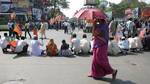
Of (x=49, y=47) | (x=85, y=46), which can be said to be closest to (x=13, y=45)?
(x=49, y=47)

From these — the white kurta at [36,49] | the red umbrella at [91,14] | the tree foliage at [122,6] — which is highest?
the tree foliage at [122,6]

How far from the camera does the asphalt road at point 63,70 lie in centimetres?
1127

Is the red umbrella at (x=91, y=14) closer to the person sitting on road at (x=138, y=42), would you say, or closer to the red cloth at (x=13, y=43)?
the red cloth at (x=13, y=43)

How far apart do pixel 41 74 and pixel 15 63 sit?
2975mm

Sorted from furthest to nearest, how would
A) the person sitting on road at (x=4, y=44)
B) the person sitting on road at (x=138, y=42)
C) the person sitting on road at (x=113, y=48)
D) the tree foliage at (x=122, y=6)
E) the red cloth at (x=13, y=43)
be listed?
the tree foliage at (x=122, y=6) < the person sitting on road at (x=138, y=42) < the person sitting on road at (x=4, y=44) < the red cloth at (x=13, y=43) < the person sitting on road at (x=113, y=48)

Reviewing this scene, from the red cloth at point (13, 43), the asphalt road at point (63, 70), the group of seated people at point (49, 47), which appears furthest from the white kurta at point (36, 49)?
the red cloth at point (13, 43)

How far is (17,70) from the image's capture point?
1312 cm

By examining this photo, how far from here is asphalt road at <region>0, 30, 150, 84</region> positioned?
11.3m

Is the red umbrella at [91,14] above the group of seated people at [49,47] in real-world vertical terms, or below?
above

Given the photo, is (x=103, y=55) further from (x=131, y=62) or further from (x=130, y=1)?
(x=130, y=1)

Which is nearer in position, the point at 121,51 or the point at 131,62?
the point at 131,62

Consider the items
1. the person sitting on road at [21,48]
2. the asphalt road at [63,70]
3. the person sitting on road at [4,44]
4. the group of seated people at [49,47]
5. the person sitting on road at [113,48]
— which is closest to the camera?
the asphalt road at [63,70]

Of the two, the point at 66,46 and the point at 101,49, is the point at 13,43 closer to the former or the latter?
the point at 66,46

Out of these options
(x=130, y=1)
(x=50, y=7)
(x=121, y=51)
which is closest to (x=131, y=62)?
(x=121, y=51)
